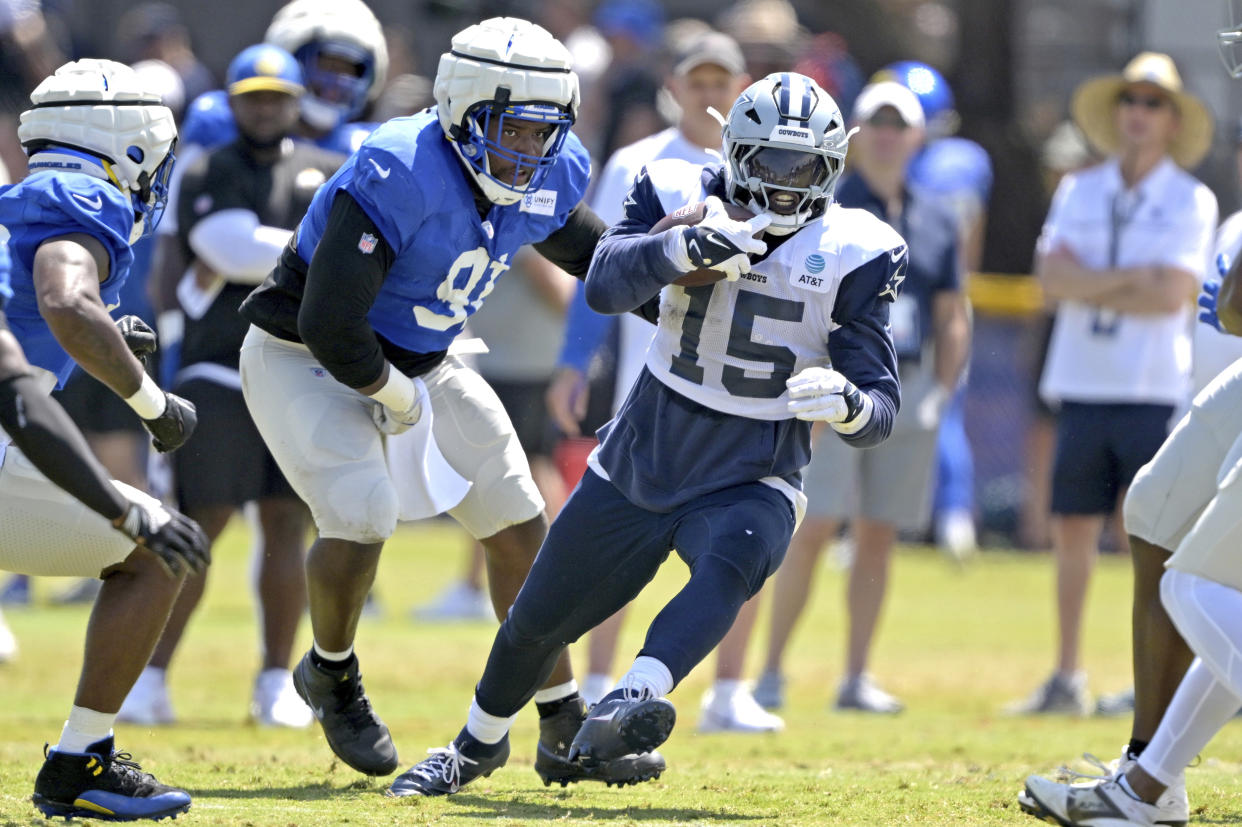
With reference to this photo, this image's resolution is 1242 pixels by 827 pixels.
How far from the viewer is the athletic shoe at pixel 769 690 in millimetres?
7930

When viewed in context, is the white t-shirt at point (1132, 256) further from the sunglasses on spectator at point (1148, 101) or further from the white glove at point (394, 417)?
the white glove at point (394, 417)

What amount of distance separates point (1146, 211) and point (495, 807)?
4553 mm

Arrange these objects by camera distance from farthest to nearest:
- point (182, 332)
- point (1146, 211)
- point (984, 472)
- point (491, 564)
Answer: point (984, 472) → point (1146, 211) → point (182, 332) → point (491, 564)

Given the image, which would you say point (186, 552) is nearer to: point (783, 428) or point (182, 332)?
point (783, 428)

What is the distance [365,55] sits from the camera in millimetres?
7598

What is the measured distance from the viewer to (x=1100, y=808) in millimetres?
4723

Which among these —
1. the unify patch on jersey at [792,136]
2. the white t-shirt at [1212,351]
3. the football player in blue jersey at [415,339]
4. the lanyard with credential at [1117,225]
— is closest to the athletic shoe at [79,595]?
the football player in blue jersey at [415,339]

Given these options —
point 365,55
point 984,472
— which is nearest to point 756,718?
point 365,55

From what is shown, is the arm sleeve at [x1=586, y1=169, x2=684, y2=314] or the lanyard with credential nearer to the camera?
the arm sleeve at [x1=586, y1=169, x2=684, y2=314]

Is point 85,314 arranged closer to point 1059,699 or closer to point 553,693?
point 553,693

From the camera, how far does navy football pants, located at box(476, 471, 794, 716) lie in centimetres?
471

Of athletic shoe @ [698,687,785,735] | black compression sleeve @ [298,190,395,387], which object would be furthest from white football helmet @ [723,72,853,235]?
athletic shoe @ [698,687,785,735]

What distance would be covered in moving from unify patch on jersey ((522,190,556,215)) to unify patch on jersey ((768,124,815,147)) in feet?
2.79

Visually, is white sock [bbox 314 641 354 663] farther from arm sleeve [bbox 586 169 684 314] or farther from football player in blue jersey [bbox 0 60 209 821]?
arm sleeve [bbox 586 169 684 314]
